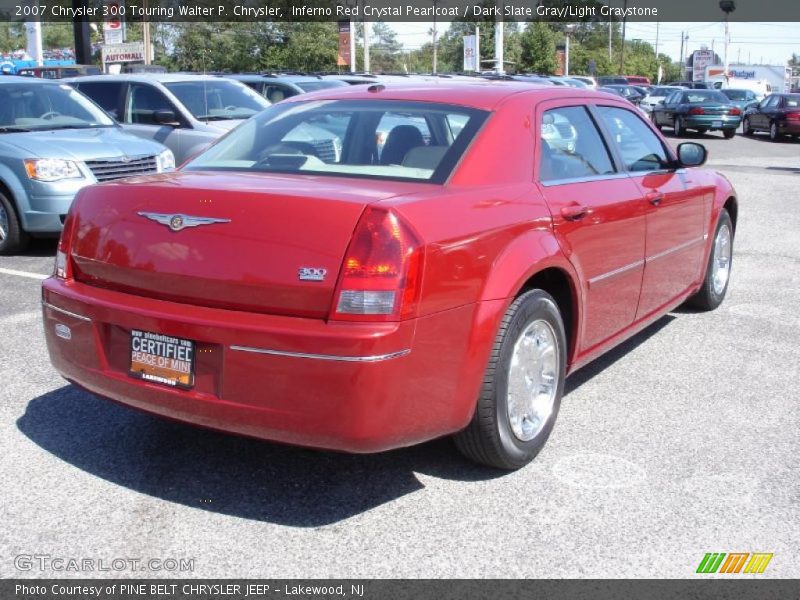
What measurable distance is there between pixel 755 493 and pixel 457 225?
163cm

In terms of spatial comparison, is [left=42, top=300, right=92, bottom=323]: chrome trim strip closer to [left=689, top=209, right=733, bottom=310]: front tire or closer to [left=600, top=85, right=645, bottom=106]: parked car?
[left=689, top=209, right=733, bottom=310]: front tire

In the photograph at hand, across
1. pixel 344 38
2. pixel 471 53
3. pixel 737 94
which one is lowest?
pixel 737 94

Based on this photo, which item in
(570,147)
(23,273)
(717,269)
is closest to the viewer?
(570,147)

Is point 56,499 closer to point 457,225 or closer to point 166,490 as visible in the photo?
point 166,490

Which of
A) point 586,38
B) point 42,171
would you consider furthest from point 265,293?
point 586,38

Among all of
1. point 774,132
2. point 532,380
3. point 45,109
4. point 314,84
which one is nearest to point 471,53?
point 774,132

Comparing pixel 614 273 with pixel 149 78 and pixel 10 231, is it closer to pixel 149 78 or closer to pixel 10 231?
pixel 10 231

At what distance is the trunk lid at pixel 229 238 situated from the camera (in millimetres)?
3357

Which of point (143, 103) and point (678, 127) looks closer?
point (143, 103)

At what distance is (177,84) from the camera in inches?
484

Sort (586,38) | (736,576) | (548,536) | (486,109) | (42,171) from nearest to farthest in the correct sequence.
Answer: (736,576)
(548,536)
(486,109)
(42,171)
(586,38)

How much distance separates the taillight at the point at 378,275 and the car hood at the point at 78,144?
639 centimetres

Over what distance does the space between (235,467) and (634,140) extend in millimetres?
3012

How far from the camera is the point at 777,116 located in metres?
28.5
